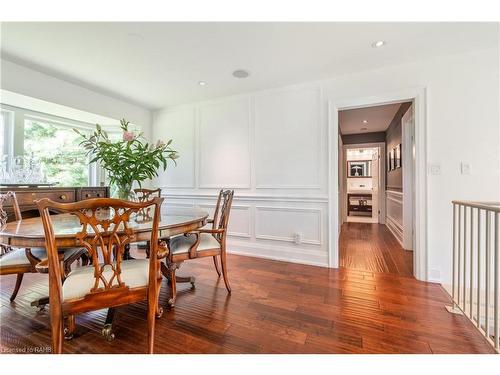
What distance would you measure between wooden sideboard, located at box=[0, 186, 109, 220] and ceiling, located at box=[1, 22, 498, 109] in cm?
135

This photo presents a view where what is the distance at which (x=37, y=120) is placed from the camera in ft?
10.4

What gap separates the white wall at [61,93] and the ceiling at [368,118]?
379 centimetres

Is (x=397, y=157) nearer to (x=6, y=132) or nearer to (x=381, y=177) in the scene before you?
(x=381, y=177)

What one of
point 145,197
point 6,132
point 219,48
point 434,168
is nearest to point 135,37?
point 219,48

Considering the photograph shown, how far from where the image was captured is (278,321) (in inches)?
66.6

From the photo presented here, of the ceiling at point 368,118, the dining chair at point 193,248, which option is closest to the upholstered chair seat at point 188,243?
the dining chair at point 193,248

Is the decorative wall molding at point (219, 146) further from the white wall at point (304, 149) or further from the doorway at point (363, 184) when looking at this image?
the doorway at point (363, 184)

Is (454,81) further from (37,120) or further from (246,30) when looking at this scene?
(37,120)

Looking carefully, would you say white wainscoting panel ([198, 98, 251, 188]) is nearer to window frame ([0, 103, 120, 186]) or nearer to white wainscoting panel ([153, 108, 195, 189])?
white wainscoting panel ([153, 108, 195, 189])

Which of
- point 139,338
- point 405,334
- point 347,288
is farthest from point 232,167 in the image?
point 405,334

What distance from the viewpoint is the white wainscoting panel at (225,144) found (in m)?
3.42

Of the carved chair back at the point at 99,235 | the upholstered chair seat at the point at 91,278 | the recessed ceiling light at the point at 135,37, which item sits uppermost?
the recessed ceiling light at the point at 135,37

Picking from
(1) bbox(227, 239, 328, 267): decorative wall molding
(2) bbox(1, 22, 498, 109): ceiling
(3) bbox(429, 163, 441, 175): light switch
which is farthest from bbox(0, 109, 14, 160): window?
(3) bbox(429, 163, 441, 175): light switch

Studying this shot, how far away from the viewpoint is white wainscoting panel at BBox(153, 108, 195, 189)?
3.85m
